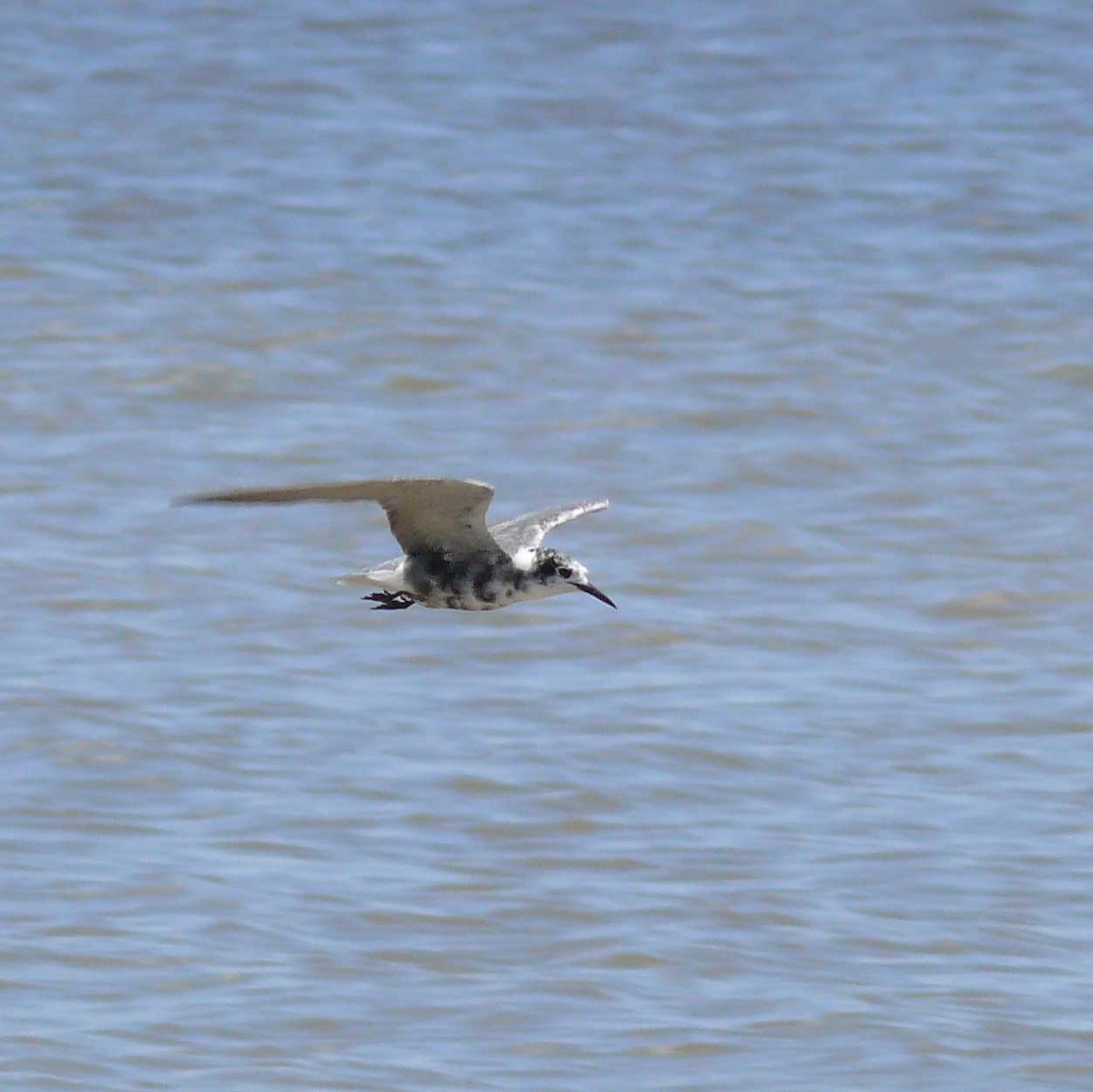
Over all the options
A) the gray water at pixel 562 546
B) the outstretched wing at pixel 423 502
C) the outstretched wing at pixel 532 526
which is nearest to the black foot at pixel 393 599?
the outstretched wing at pixel 423 502

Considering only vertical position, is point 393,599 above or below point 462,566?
below

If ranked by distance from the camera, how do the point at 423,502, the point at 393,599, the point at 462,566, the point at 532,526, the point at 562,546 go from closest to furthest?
the point at 423,502 < the point at 462,566 < the point at 393,599 < the point at 532,526 < the point at 562,546

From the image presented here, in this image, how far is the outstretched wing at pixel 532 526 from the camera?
852 cm

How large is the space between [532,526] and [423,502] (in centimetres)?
94

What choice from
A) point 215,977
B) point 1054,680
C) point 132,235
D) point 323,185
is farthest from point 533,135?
point 215,977

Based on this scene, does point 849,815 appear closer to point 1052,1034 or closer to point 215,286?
point 1052,1034

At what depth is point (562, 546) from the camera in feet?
43.1

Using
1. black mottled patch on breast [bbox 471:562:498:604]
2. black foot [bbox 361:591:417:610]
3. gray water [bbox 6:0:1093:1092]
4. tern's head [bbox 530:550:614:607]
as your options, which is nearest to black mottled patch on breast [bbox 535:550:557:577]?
tern's head [bbox 530:550:614:607]

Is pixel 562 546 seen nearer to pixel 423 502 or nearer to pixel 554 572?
pixel 554 572

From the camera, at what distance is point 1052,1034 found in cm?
872

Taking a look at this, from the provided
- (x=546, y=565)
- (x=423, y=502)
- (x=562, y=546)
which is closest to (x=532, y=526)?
(x=546, y=565)

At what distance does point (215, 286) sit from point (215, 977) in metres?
8.64

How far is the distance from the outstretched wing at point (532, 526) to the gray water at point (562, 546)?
147 centimetres

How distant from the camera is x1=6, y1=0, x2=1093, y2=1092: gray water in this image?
29.5 feet
